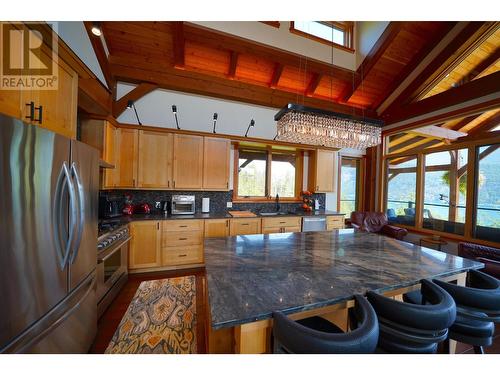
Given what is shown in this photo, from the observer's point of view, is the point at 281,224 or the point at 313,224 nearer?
the point at 281,224

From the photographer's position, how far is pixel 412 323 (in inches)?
35.5

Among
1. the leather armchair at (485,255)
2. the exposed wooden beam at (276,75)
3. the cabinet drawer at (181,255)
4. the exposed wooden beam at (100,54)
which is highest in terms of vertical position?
the exposed wooden beam at (276,75)

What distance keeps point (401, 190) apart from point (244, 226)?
12.4 ft

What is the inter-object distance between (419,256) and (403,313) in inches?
41.7

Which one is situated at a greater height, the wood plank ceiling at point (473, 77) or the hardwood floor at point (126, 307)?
the wood plank ceiling at point (473, 77)

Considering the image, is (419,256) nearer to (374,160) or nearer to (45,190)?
(45,190)

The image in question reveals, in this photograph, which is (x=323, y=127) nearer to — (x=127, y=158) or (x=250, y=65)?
(x=250, y=65)

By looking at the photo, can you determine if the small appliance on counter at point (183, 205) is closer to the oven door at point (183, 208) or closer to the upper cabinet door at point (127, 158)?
the oven door at point (183, 208)

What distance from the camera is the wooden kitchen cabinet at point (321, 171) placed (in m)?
4.19

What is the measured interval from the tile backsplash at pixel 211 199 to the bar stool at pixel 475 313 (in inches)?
118

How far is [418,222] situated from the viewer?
4.06 meters

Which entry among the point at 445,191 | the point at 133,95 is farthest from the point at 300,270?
the point at 445,191

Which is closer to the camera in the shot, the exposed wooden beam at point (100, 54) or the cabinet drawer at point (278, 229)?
the exposed wooden beam at point (100, 54)

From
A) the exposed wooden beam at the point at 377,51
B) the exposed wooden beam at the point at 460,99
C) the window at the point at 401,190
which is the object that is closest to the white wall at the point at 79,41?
the exposed wooden beam at the point at 377,51
